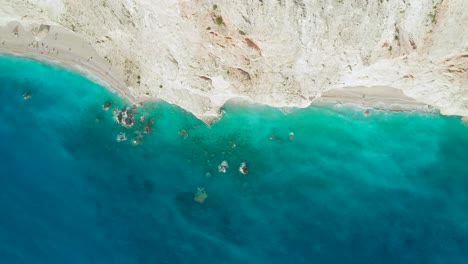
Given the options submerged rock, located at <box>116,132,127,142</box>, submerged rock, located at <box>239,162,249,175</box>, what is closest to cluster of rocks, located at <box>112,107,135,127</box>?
submerged rock, located at <box>116,132,127,142</box>

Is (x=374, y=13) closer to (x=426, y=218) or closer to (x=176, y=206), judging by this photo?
(x=426, y=218)

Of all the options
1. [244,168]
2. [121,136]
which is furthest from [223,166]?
[121,136]

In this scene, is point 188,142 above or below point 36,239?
above

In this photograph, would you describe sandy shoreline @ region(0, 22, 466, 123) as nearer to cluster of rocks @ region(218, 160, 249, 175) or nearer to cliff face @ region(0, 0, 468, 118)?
cliff face @ region(0, 0, 468, 118)

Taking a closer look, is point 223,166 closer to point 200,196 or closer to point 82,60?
point 200,196

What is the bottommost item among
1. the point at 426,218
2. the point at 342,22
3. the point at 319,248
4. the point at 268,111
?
the point at 319,248

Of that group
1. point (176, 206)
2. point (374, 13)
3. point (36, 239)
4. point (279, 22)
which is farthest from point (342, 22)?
point (36, 239)
